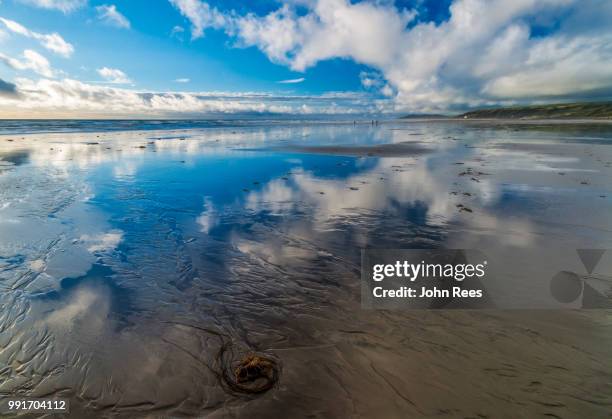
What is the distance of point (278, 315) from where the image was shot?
606cm

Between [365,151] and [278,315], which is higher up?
[365,151]

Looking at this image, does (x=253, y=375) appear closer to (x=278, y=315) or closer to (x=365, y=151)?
(x=278, y=315)

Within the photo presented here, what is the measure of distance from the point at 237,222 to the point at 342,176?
9.89 m

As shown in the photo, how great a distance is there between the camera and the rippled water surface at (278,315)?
4.37 meters

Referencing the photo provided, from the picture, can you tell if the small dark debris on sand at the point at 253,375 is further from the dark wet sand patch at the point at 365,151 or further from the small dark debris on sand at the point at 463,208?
the dark wet sand patch at the point at 365,151

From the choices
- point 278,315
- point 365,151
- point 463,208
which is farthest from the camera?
point 365,151

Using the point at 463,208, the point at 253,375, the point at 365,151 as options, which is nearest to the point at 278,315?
the point at 253,375

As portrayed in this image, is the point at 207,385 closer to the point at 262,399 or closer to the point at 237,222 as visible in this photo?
the point at 262,399

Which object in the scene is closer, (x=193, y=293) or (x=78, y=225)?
(x=193, y=293)

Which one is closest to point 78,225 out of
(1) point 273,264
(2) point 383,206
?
(1) point 273,264

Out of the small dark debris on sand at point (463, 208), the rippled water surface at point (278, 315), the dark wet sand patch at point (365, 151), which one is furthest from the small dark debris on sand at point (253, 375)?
the dark wet sand patch at point (365, 151)

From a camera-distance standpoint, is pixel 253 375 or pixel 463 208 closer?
pixel 253 375

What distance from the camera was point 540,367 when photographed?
15.6ft

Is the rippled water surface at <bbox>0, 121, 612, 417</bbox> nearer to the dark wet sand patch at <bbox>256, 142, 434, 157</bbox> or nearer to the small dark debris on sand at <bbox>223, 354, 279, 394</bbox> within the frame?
the small dark debris on sand at <bbox>223, 354, 279, 394</bbox>
